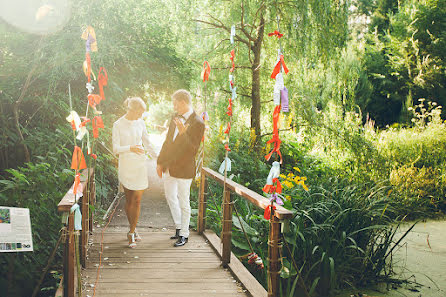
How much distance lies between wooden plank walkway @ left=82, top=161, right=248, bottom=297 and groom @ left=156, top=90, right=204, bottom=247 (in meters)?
0.35

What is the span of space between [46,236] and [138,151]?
1.27 meters

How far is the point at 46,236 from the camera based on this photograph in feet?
13.7

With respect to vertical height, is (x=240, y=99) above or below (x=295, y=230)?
above

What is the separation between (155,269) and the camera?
3.83 meters

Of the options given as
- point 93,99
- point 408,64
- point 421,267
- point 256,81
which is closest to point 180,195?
point 93,99

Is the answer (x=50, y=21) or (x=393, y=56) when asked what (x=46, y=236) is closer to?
(x=50, y=21)

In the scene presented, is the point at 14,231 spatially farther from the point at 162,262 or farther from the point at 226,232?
the point at 226,232

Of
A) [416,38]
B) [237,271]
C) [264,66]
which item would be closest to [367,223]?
[237,271]

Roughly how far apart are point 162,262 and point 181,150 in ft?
3.77

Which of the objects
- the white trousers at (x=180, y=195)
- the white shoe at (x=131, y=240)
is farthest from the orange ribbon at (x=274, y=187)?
the white shoe at (x=131, y=240)

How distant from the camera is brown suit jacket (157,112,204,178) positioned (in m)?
4.30

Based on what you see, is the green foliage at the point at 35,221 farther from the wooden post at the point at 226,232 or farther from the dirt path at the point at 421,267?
the dirt path at the point at 421,267

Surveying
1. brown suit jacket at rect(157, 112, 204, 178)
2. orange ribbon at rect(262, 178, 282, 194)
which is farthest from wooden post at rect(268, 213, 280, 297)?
brown suit jacket at rect(157, 112, 204, 178)

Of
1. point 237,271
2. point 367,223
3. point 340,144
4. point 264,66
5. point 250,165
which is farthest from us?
point 264,66
